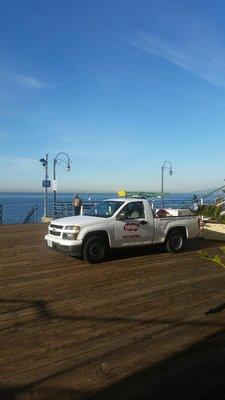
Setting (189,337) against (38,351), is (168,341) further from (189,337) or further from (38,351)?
(38,351)

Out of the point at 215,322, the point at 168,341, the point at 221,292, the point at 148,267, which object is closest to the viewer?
the point at 168,341

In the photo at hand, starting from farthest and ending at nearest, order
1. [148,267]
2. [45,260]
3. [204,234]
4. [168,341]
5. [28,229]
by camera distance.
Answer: [28,229] < [204,234] < [45,260] < [148,267] < [168,341]

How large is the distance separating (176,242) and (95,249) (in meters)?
3.21

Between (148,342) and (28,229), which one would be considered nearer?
(148,342)

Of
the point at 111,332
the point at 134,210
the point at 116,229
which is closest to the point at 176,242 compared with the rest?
the point at 134,210

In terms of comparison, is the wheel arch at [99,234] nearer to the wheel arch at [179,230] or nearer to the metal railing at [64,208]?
the wheel arch at [179,230]

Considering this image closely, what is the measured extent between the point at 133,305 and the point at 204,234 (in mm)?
9936

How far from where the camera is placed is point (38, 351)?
18.6 ft

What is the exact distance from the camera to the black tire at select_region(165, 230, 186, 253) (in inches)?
537

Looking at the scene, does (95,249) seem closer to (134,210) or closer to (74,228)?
(74,228)

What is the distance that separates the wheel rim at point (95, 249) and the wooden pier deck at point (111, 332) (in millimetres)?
396

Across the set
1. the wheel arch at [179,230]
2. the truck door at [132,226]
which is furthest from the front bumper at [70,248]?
the wheel arch at [179,230]

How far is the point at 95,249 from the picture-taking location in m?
11.9

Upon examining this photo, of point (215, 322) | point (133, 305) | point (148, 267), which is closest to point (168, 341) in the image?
point (215, 322)
